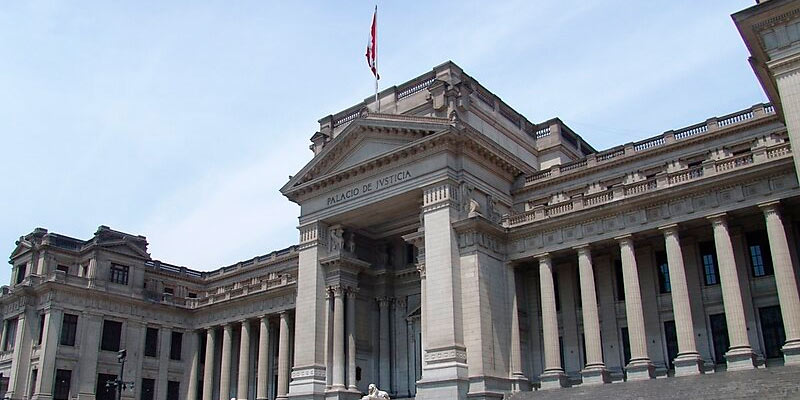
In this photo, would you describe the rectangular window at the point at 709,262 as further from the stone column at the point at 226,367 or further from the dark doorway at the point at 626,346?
the stone column at the point at 226,367

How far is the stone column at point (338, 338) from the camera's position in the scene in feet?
147

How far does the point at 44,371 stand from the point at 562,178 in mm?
39412

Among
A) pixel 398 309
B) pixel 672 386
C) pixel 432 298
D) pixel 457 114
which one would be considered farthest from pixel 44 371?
pixel 672 386

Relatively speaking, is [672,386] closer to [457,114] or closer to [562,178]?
[562,178]

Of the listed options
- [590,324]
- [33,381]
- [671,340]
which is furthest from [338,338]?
[33,381]

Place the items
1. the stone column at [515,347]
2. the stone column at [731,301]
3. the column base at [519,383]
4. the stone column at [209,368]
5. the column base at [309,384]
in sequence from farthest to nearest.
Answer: the stone column at [209,368] → the column base at [309,384] → the stone column at [515,347] → the column base at [519,383] → the stone column at [731,301]

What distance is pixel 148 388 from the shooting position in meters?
61.1

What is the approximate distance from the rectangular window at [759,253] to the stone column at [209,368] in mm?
41959

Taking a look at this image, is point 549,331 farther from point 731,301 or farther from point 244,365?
point 244,365

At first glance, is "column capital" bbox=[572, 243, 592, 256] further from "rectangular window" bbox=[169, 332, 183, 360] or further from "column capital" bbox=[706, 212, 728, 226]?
"rectangular window" bbox=[169, 332, 183, 360]

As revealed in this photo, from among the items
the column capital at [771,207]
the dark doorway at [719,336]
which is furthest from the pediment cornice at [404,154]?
the column capital at [771,207]

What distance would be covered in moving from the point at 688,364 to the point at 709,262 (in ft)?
21.0

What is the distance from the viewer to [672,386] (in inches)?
1291

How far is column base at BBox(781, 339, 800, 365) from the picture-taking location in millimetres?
31163
